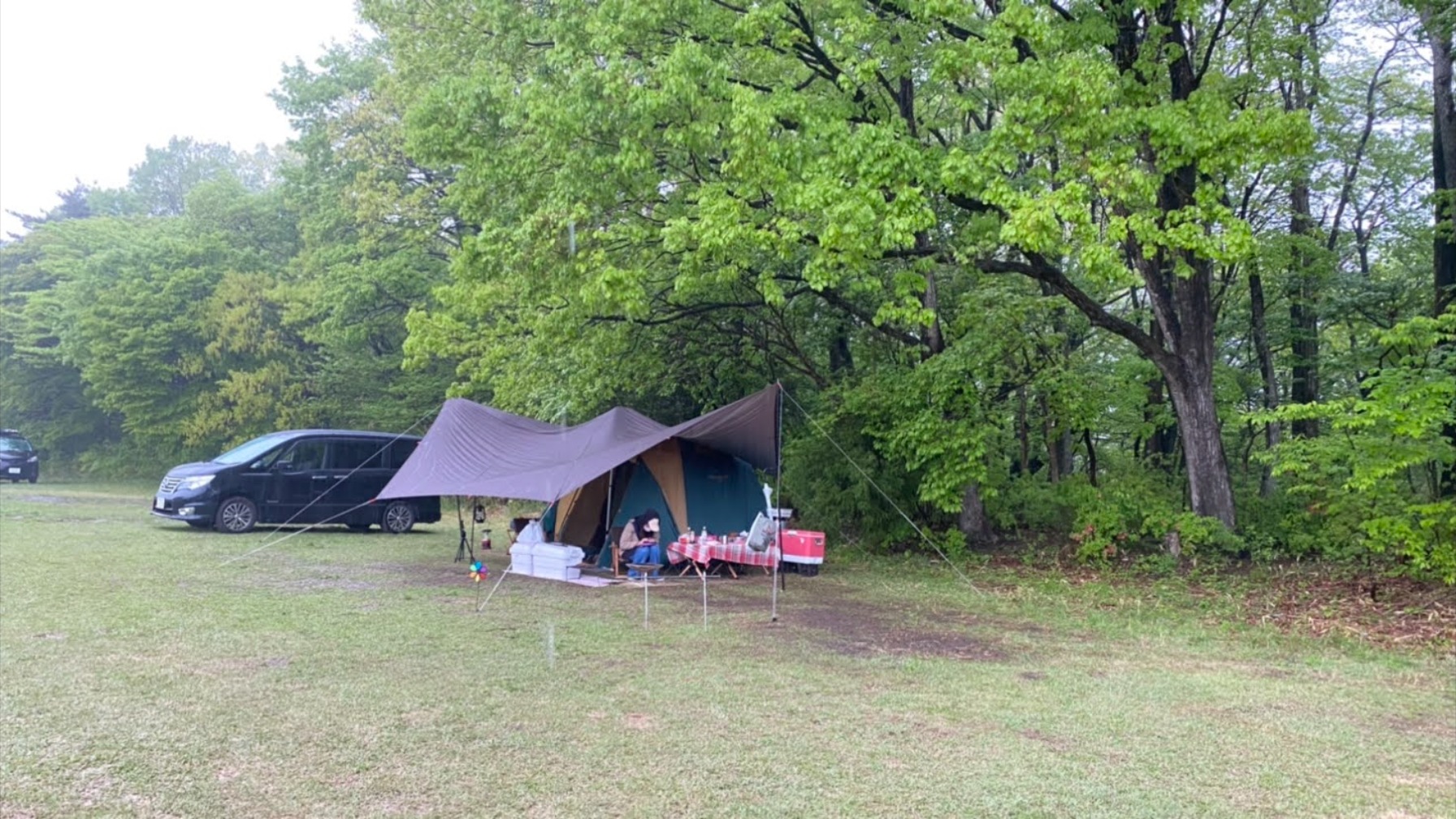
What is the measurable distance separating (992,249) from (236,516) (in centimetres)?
1010

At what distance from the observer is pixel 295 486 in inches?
538

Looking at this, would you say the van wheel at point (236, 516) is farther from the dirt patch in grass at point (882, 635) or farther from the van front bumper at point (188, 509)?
the dirt patch in grass at point (882, 635)

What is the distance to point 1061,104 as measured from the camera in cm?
838

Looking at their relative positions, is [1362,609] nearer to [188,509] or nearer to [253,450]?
[253,450]

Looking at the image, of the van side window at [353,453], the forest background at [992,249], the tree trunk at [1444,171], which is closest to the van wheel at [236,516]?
the van side window at [353,453]

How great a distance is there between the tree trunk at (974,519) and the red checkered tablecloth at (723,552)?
355cm

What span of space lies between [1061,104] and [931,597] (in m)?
4.57

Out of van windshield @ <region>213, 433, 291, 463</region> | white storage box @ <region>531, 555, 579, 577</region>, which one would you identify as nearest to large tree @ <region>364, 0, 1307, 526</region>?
white storage box @ <region>531, 555, 579, 577</region>

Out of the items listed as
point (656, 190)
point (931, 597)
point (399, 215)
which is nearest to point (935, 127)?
point (656, 190)

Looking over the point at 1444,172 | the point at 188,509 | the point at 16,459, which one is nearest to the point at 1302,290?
the point at 1444,172

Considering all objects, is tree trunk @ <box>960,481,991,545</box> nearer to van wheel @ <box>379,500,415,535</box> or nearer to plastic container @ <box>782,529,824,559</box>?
plastic container @ <box>782,529,824,559</box>

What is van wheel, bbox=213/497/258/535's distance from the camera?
43.0ft

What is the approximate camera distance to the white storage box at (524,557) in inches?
413

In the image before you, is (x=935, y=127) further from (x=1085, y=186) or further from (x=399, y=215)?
(x=399, y=215)
